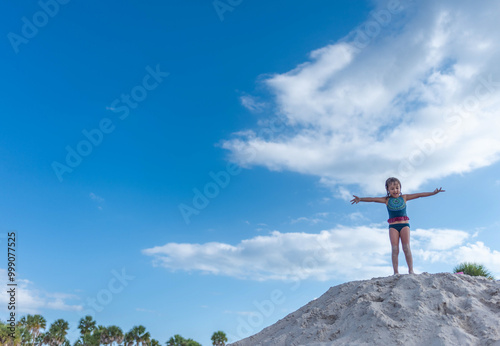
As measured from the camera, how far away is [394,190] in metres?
10.0

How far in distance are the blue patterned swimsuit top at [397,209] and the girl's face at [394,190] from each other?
4.3 inches

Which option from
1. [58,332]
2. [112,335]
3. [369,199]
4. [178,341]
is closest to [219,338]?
[178,341]

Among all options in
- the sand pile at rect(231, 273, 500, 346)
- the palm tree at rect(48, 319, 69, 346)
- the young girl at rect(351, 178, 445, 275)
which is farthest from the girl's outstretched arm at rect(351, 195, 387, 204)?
the palm tree at rect(48, 319, 69, 346)

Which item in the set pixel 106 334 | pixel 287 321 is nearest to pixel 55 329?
pixel 106 334

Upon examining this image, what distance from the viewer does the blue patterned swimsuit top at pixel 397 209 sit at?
988cm

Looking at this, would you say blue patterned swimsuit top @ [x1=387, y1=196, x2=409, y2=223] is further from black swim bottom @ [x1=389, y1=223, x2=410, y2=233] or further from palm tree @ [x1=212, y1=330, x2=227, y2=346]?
palm tree @ [x1=212, y1=330, x2=227, y2=346]

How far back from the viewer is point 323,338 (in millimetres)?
7418

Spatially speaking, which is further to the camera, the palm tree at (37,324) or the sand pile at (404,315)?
the palm tree at (37,324)

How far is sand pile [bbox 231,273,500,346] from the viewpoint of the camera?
6723mm

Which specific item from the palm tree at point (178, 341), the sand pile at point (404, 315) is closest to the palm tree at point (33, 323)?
the palm tree at point (178, 341)

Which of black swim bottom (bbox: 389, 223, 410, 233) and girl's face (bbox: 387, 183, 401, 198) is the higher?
Answer: girl's face (bbox: 387, 183, 401, 198)

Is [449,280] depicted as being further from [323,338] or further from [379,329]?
[323,338]

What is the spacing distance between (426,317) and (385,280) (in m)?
1.82

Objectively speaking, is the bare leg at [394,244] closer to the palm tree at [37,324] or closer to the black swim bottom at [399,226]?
the black swim bottom at [399,226]
